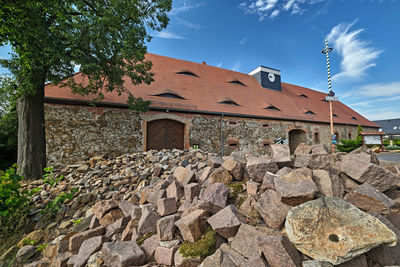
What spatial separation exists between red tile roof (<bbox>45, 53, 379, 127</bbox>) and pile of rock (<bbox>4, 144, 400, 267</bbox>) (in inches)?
259

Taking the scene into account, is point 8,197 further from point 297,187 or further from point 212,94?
point 212,94

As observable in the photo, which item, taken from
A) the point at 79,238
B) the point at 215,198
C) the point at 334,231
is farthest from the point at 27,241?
the point at 334,231

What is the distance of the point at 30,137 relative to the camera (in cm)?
613

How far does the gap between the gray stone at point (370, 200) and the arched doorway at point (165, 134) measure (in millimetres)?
8267

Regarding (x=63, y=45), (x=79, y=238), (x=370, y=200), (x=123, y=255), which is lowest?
(x=79, y=238)

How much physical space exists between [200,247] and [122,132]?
7.75 meters

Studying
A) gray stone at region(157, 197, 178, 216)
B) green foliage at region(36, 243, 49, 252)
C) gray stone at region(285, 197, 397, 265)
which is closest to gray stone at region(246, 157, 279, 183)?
gray stone at region(285, 197, 397, 265)

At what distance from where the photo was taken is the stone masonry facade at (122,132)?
24.1 feet

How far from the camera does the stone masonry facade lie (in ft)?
24.1

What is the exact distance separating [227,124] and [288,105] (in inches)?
295

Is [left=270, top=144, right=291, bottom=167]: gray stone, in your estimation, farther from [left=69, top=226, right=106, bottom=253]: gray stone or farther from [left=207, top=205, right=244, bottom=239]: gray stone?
[left=69, top=226, right=106, bottom=253]: gray stone

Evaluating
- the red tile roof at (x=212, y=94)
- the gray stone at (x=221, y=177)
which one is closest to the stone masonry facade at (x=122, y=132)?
the red tile roof at (x=212, y=94)

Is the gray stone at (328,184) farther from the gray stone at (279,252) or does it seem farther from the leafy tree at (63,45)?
the leafy tree at (63,45)

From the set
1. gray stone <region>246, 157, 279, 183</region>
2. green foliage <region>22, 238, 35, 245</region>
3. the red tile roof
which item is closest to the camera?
gray stone <region>246, 157, 279, 183</region>
